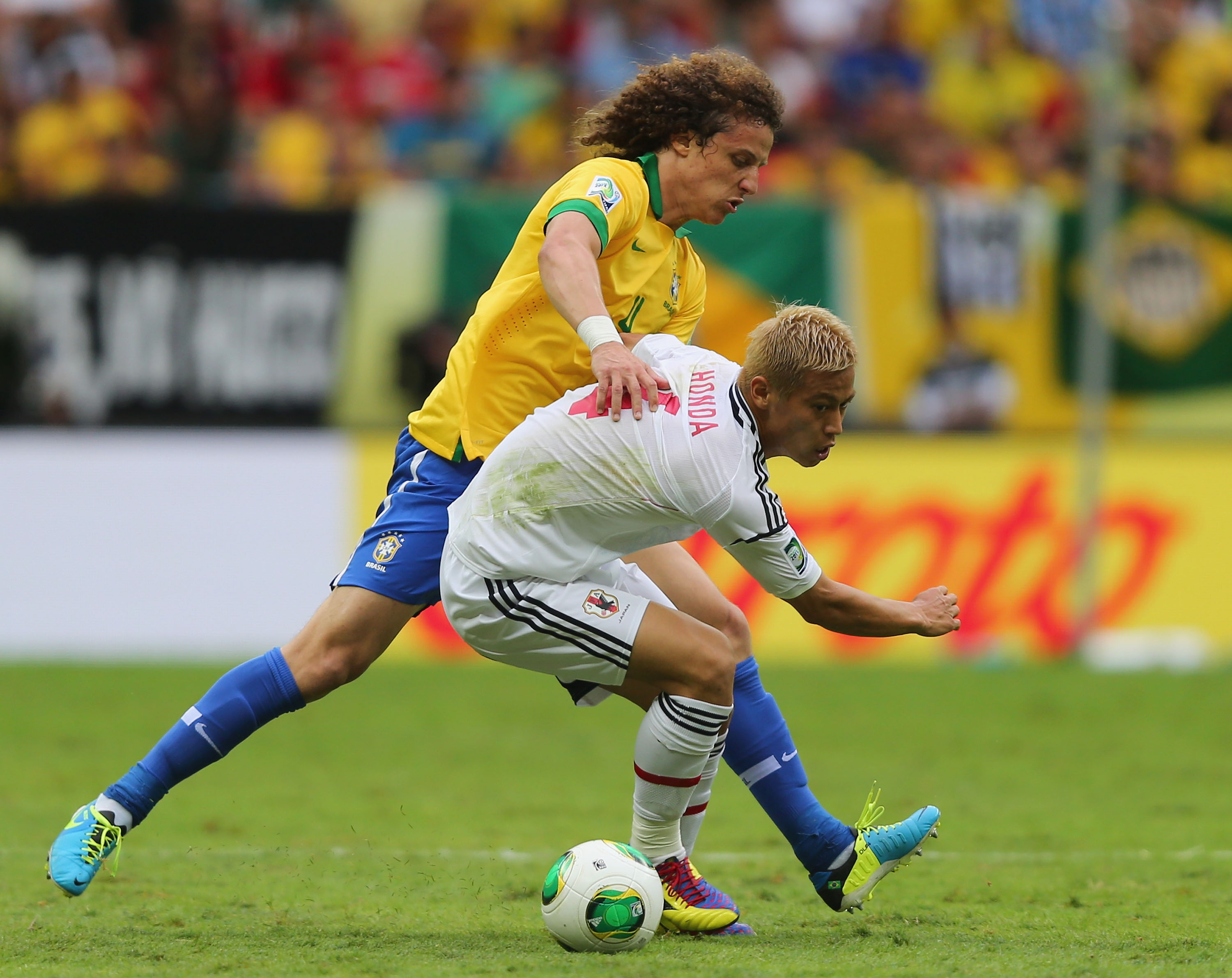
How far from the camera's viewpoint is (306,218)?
1200 centimetres

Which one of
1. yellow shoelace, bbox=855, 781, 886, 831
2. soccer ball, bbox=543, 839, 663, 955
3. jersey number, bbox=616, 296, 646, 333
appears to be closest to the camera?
soccer ball, bbox=543, 839, 663, 955

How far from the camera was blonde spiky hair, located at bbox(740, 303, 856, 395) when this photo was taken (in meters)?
4.26

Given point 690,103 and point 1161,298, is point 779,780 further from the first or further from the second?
point 1161,298

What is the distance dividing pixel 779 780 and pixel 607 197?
171 cm

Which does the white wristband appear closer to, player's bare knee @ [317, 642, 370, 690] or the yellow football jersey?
the yellow football jersey

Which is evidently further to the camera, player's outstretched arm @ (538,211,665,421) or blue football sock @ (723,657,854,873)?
blue football sock @ (723,657,854,873)

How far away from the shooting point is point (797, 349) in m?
4.27

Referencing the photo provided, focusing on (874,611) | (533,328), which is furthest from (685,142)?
(874,611)

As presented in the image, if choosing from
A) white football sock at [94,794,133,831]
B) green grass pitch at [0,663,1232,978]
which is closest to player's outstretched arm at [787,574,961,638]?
green grass pitch at [0,663,1232,978]

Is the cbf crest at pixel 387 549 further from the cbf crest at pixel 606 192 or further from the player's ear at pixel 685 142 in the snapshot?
the player's ear at pixel 685 142

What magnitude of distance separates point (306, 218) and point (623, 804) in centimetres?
648

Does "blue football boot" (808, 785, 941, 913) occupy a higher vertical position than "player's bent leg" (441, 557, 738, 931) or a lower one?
lower

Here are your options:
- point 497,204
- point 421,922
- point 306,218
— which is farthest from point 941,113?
point 421,922

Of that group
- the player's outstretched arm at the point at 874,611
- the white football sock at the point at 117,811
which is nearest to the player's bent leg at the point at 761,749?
the player's outstretched arm at the point at 874,611
